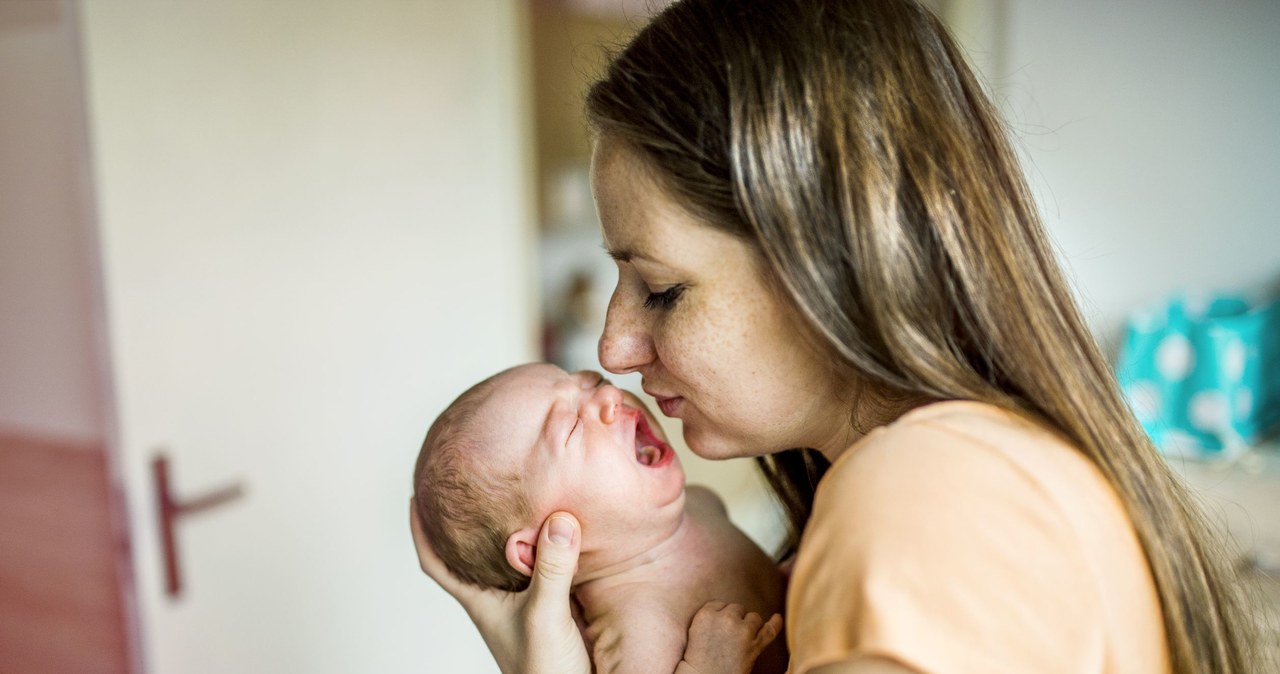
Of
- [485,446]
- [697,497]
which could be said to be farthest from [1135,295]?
[485,446]

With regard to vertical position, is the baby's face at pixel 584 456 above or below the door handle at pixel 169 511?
above

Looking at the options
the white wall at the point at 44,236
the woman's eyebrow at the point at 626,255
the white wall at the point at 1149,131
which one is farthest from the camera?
the white wall at the point at 1149,131

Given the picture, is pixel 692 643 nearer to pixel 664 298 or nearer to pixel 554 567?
pixel 554 567

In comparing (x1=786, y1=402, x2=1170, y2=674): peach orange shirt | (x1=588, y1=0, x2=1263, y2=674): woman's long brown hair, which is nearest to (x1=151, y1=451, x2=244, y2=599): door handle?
(x1=588, y1=0, x2=1263, y2=674): woman's long brown hair

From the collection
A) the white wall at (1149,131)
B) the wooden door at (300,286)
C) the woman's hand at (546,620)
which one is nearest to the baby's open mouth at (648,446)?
the woman's hand at (546,620)

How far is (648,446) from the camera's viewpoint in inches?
46.3

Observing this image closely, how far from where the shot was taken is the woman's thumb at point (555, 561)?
99 cm

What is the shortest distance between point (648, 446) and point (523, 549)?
8.6 inches

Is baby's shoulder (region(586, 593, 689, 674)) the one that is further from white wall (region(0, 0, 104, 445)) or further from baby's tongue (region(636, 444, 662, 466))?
white wall (region(0, 0, 104, 445))

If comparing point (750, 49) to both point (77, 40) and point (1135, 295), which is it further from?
point (1135, 295)

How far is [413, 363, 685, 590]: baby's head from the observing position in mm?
1077

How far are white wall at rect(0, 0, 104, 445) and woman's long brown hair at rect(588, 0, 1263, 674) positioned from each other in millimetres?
1090

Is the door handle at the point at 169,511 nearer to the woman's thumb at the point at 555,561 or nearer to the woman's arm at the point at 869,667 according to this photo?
the woman's thumb at the point at 555,561

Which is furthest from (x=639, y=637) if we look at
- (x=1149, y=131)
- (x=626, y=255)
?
(x=1149, y=131)
